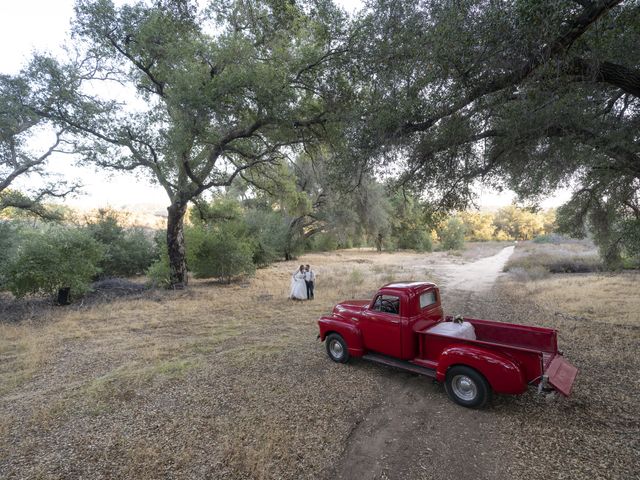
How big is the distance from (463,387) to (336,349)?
229 centimetres

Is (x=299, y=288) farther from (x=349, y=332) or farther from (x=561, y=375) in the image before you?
(x=561, y=375)

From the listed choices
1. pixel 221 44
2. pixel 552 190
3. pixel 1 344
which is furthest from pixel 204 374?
pixel 552 190

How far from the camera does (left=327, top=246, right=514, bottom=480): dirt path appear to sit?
3.13 metres

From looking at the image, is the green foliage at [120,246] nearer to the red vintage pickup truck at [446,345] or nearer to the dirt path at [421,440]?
the red vintage pickup truck at [446,345]

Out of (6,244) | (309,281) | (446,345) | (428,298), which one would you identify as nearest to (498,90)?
(428,298)

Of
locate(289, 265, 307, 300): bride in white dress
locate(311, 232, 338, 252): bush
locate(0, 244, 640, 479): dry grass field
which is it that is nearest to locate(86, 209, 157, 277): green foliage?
locate(0, 244, 640, 479): dry grass field

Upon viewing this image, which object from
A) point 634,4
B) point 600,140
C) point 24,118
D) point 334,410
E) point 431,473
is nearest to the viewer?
point 431,473

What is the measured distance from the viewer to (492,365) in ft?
12.7

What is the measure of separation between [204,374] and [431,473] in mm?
3889

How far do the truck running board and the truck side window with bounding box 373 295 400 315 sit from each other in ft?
2.62

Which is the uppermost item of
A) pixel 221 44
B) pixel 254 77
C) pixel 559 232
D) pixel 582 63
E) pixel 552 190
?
pixel 221 44

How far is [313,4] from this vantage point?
30.7 feet

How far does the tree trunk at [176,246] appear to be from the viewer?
13.4 meters

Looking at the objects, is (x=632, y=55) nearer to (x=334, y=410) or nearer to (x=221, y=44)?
(x=334, y=410)
